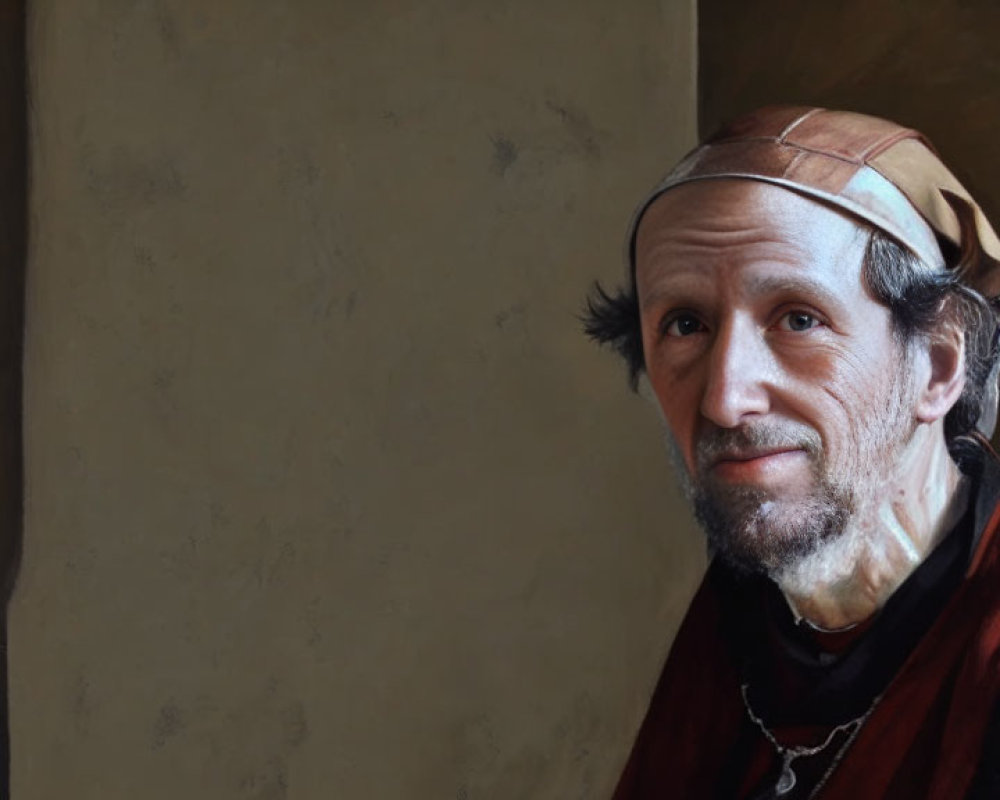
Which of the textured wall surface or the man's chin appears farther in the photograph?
the textured wall surface

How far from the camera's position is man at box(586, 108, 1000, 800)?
158 cm

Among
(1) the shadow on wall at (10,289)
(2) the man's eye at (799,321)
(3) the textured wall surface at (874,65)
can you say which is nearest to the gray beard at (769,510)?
(2) the man's eye at (799,321)

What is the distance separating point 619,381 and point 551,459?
0.46ft

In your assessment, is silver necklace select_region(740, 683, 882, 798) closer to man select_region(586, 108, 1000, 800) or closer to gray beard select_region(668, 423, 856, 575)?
man select_region(586, 108, 1000, 800)

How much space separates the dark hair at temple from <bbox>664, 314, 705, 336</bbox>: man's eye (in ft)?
0.61

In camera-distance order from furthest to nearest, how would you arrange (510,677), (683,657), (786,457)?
(510,677) < (683,657) < (786,457)

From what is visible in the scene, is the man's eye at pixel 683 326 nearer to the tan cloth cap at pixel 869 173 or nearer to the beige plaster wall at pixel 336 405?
the tan cloth cap at pixel 869 173

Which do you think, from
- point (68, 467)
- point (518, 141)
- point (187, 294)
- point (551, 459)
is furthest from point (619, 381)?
point (68, 467)

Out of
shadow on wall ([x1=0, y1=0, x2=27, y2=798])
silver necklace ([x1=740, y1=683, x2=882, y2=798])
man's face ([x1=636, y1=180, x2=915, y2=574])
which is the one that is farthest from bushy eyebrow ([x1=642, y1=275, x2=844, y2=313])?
shadow on wall ([x1=0, y1=0, x2=27, y2=798])

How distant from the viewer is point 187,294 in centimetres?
209

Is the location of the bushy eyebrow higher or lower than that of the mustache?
higher

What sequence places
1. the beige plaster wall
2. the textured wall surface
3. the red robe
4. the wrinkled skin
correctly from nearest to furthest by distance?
1. the red robe
2. the wrinkled skin
3. the textured wall surface
4. the beige plaster wall

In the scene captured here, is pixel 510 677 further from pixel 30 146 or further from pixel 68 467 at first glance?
pixel 30 146

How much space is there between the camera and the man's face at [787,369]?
1592mm
